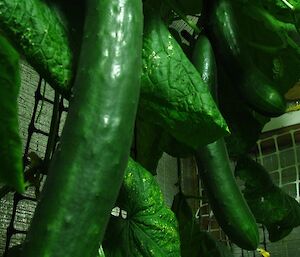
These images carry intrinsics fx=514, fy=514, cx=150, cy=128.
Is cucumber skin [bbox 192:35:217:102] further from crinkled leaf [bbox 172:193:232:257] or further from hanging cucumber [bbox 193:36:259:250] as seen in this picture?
crinkled leaf [bbox 172:193:232:257]

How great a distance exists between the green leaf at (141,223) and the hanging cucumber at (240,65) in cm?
17

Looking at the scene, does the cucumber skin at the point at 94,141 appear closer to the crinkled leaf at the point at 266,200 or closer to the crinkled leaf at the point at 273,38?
the crinkled leaf at the point at 273,38

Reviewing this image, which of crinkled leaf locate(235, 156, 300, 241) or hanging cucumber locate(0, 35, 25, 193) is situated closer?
hanging cucumber locate(0, 35, 25, 193)

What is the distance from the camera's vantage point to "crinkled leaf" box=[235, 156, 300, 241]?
0.89 meters

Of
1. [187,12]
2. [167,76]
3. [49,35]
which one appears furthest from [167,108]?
[187,12]

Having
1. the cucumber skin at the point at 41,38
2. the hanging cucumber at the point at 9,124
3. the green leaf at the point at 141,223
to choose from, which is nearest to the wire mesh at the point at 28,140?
the green leaf at the point at 141,223

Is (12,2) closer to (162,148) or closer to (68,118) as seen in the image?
(68,118)

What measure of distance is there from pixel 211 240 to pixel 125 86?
527mm

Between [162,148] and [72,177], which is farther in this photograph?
[162,148]

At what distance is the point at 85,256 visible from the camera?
0.33m

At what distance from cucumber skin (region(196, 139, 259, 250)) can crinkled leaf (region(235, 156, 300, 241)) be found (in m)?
0.31

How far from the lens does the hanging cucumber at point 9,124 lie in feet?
0.91

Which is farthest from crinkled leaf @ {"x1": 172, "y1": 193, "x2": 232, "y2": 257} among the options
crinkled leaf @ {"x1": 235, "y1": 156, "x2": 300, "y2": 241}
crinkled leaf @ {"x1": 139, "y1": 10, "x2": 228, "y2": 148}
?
crinkled leaf @ {"x1": 139, "y1": 10, "x2": 228, "y2": 148}

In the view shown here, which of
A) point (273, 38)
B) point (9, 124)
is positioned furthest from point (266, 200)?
point (9, 124)
